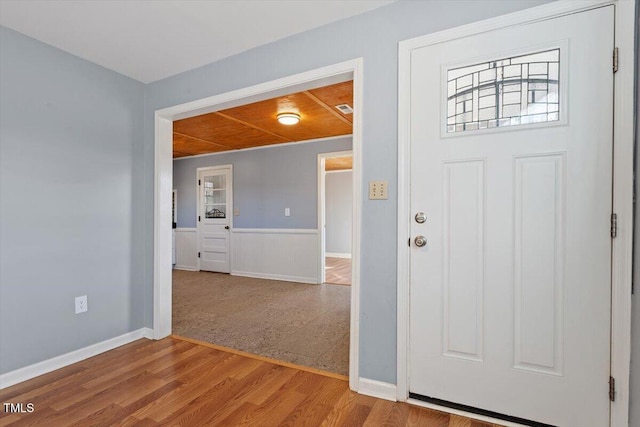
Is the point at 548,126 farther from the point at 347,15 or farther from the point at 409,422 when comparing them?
the point at 409,422

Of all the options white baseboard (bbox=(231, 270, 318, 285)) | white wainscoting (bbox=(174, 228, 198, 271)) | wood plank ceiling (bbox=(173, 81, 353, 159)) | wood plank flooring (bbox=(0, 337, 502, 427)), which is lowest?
white baseboard (bbox=(231, 270, 318, 285))

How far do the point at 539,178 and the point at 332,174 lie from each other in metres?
7.22

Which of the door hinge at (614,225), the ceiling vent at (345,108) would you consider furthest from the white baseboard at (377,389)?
the ceiling vent at (345,108)

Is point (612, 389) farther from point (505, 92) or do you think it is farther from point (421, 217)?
point (505, 92)

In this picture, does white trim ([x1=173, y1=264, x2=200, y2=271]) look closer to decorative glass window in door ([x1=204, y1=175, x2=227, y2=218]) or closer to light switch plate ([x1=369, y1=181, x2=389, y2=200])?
decorative glass window in door ([x1=204, y1=175, x2=227, y2=218])

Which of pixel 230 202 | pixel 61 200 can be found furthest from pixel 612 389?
pixel 230 202

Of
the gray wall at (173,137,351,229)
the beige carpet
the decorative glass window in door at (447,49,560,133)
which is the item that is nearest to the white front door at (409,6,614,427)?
the decorative glass window in door at (447,49,560,133)

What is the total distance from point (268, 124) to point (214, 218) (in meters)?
2.71

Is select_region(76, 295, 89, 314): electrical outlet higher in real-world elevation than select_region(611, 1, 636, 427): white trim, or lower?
lower

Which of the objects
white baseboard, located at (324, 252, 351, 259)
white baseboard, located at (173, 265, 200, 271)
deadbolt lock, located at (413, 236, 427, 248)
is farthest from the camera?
white baseboard, located at (324, 252, 351, 259)

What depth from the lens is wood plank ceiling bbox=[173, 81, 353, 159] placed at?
3.15m

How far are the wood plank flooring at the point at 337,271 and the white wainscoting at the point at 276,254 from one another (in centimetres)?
46

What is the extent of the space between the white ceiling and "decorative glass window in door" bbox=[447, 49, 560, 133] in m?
0.69

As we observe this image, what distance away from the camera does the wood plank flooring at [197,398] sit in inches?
63.2
